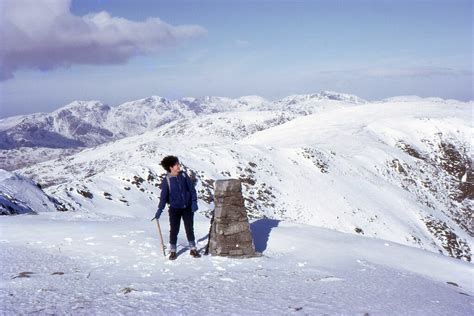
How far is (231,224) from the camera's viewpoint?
42.0 ft

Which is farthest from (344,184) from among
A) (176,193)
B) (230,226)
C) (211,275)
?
(211,275)

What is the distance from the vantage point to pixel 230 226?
1277 cm

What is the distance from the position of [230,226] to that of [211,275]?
→ 2.56 meters

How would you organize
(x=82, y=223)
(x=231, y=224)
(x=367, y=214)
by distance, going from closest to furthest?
(x=231, y=224), (x=82, y=223), (x=367, y=214)

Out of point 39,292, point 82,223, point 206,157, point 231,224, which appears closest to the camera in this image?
point 39,292

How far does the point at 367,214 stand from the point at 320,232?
36.0 metres

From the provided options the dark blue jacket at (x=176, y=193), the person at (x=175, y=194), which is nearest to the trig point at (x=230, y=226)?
the person at (x=175, y=194)

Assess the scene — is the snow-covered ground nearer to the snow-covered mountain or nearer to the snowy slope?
the snowy slope

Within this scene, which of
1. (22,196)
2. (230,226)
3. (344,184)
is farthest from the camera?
(344,184)

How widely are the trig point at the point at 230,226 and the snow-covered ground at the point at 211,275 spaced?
0.58m

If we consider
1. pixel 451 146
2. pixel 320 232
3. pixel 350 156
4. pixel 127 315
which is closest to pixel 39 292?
pixel 127 315

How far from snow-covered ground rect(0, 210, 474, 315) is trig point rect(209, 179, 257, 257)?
0.58m

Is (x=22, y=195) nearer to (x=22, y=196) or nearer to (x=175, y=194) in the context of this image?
(x=22, y=196)

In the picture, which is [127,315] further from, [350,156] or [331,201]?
[350,156]
